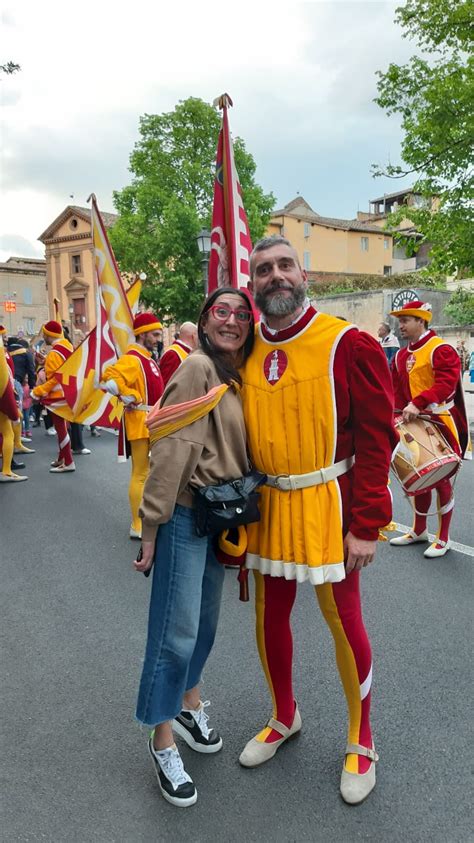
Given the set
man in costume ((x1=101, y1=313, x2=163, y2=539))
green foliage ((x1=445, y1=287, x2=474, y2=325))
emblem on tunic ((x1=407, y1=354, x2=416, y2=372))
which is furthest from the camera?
green foliage ((x1=445, y1=287, x2=474, y2=325))

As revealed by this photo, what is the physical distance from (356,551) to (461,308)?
78.7 ft

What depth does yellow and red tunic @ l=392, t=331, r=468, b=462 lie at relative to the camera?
15.0 feet

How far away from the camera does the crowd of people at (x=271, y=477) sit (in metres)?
2.20

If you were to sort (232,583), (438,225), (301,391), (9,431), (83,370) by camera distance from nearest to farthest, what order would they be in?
(301,391), (232,583), (83,370), (9,431), (438,225)

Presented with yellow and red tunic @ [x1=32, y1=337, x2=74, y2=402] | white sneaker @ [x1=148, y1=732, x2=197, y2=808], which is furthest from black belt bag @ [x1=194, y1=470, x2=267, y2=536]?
yellow and red tunic @ [x1=32, y1=337, x2=74, y2=402]

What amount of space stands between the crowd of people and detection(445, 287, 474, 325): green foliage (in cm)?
2264

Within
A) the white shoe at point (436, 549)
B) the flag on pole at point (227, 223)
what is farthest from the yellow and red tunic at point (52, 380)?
the white shoe at point (436, 549)

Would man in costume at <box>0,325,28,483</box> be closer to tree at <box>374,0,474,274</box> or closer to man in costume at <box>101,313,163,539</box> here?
man in costume at <box>101,313,163,539</box>

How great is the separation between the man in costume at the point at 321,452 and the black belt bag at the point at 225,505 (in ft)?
0.40

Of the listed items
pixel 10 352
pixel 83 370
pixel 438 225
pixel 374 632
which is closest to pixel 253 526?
pixel 374 632

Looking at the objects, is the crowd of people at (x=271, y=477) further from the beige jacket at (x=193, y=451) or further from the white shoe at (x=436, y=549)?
the white shoe at (x=436, y=549)

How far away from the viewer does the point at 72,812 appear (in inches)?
89.7

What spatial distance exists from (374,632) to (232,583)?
50.7 inches

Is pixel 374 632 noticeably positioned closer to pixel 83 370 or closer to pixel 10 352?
pixel 83 370
